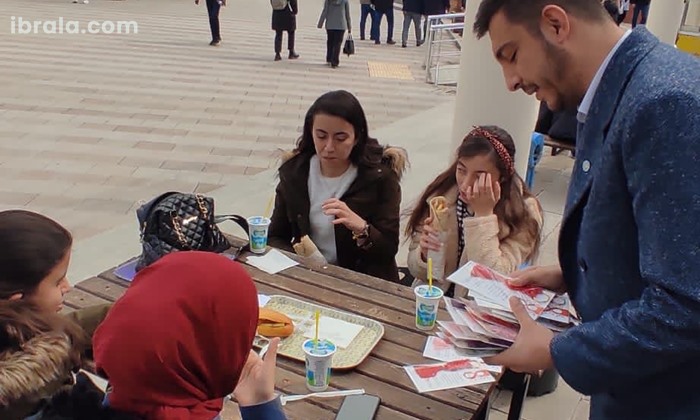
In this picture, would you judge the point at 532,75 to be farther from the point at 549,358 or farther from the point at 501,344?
the point at 501,344

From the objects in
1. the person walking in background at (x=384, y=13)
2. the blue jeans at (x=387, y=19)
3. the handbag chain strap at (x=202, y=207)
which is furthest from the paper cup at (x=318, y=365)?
the blue jeans at (x=387, y=19)

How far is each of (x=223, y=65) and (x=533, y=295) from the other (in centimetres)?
925

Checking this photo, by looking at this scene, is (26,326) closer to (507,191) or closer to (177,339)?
(177,339)

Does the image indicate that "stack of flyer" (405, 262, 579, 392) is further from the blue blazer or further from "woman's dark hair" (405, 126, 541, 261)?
"woman's dark hair" (405, 126, 541, 261)

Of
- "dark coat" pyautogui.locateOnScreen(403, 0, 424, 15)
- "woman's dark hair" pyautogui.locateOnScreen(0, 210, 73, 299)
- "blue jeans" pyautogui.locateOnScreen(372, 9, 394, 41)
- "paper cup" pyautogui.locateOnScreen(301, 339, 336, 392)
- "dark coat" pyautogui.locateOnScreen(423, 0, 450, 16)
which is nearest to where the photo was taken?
"woman's dark hair" pyautogui.locateOnScreen(0, 210, 73, 299)

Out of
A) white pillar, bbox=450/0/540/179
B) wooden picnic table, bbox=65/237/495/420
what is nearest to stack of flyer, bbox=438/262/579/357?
wooden picnic table, bbox=65/237/495/420

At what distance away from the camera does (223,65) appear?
34.7 feet

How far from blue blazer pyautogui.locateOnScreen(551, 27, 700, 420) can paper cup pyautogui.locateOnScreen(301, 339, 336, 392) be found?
26.2 inches

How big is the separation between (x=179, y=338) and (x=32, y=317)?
20.9 inches

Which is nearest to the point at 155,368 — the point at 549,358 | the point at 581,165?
the point at 549,358

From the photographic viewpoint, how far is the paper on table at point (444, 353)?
195 centimetres

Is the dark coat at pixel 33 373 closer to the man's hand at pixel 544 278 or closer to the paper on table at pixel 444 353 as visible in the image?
the paper on table at pixel 444 353

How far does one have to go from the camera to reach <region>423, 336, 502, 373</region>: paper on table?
1.95m

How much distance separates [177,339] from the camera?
48.0 inches
